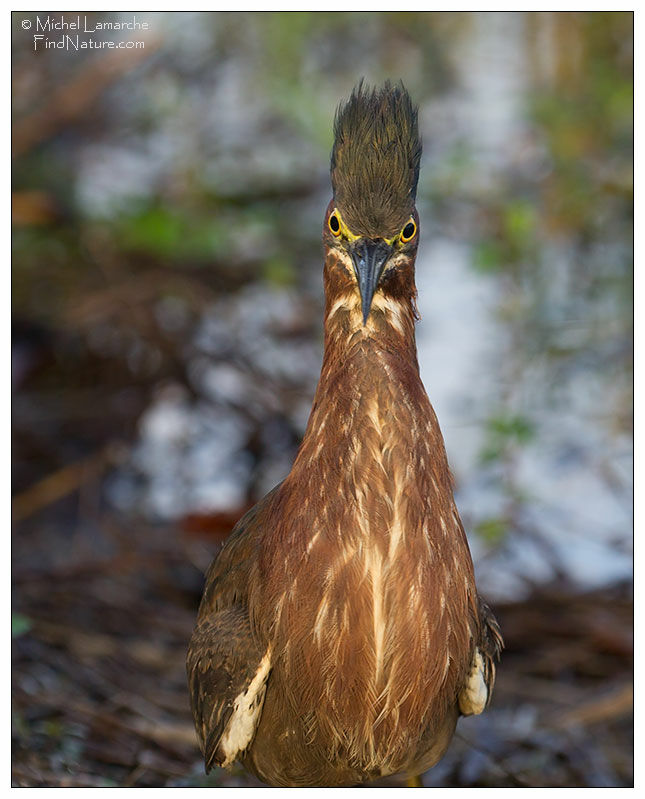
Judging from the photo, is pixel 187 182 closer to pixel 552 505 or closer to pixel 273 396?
pixel 273 396

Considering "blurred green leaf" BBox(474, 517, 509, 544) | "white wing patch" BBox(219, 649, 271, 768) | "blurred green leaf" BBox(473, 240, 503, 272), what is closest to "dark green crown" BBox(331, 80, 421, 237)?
"white wing patch" BBox(219, 649, 271, 768)

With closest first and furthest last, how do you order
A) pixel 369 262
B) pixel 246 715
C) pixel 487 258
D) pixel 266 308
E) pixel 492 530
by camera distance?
pixel 369 262, pixel 246 715, pixel 492 530, pixel 487 258, pixel 266 308

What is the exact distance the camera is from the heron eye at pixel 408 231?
2438 mm

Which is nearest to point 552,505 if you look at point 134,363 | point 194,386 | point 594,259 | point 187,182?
point 594,259

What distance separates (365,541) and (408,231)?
749 mm

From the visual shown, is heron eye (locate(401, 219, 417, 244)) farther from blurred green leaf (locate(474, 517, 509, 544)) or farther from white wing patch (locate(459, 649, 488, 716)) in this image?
blurred green leaf (locate(474, 517, 509, 544))

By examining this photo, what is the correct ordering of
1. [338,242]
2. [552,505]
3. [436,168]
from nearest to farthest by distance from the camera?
1. [338,242]
2. [552,505]
3. [436,168]

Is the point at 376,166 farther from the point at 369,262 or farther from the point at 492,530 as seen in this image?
the point at 492,530

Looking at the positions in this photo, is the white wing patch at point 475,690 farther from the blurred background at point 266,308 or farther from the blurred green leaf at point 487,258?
the blurred green leaf at point 487,258

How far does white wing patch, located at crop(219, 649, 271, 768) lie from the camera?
2621 mm

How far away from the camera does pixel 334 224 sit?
248 cm

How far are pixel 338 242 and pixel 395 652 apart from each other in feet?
3.29

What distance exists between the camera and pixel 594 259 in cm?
546

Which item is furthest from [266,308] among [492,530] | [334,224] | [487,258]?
[334,224]
